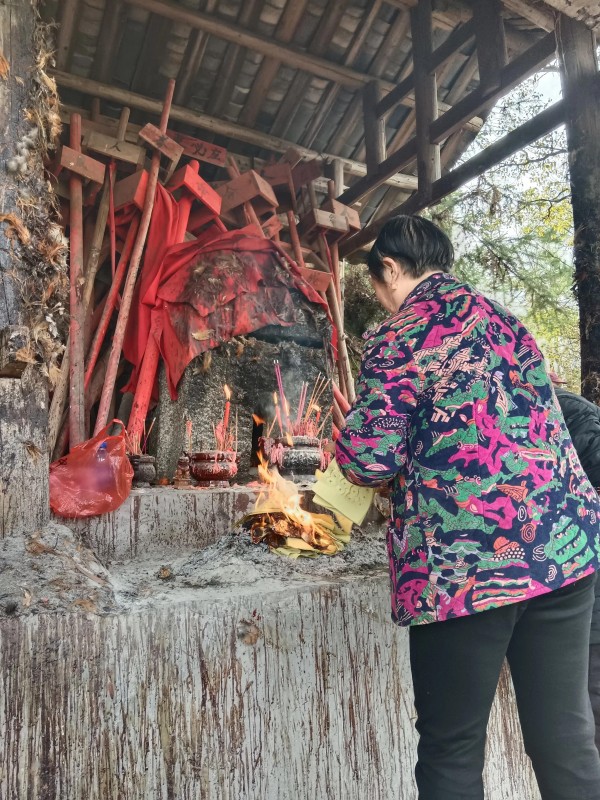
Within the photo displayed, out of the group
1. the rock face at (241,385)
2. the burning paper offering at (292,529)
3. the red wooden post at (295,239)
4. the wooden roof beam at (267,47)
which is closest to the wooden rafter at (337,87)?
the wooden roof beam at (267,47)

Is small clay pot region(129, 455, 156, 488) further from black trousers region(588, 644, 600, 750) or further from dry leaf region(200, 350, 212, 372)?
black trousers region(588, 644, 600, 750)

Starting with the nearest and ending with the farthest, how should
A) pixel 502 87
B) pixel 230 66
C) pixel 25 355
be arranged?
pixel 25 355
pixel 502 87
pixel 230 66

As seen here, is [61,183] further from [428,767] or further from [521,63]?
[428,767]

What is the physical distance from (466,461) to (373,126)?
4.89m

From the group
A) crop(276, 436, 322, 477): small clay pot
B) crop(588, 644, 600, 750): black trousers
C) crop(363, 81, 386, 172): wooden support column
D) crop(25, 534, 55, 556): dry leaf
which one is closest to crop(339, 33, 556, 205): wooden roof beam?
crop(363, 81, 386, 172): wooden support column

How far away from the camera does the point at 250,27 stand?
4.82 metres

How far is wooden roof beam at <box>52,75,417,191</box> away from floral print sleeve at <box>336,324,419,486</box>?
4.58 metres

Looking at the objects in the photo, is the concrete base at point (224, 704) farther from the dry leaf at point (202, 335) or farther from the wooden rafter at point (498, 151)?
the wooden rafter at point (498, 151)

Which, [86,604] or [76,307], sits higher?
[76,307]

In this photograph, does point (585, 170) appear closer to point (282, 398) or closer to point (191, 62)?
point (282, 398)

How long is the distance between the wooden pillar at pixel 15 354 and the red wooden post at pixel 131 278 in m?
1.67

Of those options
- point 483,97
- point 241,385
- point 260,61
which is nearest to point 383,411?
point 241,385

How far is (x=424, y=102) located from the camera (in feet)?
15.7

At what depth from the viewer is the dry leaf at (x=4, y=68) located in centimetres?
246
